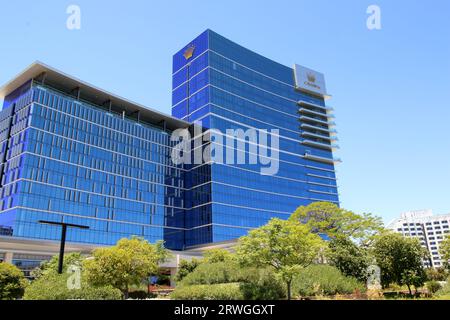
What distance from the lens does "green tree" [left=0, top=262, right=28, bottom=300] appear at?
3209 centimetres

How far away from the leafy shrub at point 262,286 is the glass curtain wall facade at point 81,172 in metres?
47.2

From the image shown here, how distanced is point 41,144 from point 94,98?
19.4 meters

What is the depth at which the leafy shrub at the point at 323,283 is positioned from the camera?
3130 cm

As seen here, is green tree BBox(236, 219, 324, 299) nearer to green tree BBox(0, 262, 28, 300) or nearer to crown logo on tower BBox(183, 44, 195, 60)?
green tree BBox(0, 262, 28, 300)

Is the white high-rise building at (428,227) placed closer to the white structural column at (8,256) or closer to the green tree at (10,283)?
the white structural column at (8,256)

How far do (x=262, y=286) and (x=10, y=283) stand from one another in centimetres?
2234

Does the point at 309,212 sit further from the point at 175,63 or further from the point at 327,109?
the point at 327,109

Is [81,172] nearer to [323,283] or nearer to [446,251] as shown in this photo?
[323,283]

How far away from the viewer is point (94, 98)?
275ft

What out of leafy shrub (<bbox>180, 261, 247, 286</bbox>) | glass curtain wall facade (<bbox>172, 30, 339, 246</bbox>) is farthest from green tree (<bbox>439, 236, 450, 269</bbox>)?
glass curtain wall facade (<bbox>172, 30, 339, 246</bbox>)

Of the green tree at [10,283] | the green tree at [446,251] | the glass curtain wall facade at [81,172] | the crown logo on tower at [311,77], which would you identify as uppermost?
the crown logo on tower at [311,77]

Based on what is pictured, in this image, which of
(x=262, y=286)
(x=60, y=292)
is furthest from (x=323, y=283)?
(x=60, y=292)

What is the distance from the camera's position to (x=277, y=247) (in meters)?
28.8

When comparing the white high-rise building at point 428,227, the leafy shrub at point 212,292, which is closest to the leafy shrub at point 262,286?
the leafy shrub at point 212,292
